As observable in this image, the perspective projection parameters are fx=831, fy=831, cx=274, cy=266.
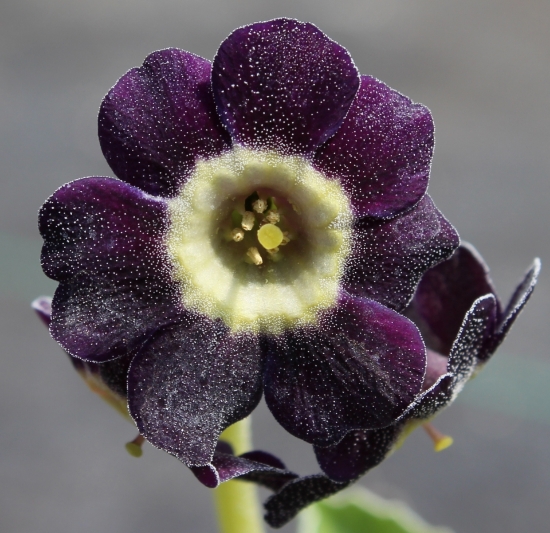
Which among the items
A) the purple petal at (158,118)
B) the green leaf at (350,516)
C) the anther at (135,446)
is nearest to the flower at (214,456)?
the anther at (135,446)

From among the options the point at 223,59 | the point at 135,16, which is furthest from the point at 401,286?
the point at 135,16

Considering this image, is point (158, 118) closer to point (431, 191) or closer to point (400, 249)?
point (400, 249)

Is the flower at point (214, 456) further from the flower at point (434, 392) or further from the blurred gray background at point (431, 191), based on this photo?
the blurred gray background at point (431, 191)

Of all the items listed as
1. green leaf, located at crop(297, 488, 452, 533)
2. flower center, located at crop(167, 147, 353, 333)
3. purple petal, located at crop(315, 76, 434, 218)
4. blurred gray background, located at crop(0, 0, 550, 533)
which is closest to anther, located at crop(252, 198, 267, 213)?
flower center, located at crop(167, 147, 353, 333)

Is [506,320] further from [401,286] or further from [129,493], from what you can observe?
[129,493]

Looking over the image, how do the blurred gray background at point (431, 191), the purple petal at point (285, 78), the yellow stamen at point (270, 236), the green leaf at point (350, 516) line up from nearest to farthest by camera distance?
the purple petal at point (285, 78)
the yellow stamen at point (270, 236)
the green leaf at point (350, 516)
the blurred gray background at point (431, 191)

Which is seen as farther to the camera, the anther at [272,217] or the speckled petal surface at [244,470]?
the anther at [272,217]
